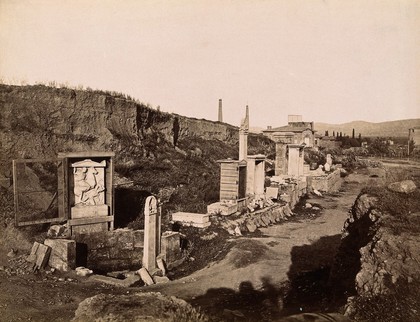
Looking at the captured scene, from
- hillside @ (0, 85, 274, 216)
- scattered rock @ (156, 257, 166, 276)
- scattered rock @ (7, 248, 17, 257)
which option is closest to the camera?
scattered rock @ (7, 248, 17, 257)

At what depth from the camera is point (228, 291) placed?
27.2ft

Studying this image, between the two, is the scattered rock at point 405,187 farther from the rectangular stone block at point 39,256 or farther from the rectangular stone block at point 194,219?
the rectangular stone block at point 39,256

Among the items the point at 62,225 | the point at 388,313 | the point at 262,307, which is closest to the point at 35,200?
the point at 62,225

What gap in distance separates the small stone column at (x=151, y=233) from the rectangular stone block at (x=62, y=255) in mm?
1874

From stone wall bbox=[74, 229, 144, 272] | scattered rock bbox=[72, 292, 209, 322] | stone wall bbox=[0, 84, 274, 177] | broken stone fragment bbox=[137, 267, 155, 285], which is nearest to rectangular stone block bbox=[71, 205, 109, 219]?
stone wall bbox=[74, 229, 144, 272]

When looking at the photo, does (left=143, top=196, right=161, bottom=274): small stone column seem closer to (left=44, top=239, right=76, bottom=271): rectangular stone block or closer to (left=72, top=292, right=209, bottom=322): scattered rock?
(left=44, top=239, right=76, bottom=271): rectangular stone block

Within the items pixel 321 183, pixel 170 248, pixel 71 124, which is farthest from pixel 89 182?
pixel 321 183

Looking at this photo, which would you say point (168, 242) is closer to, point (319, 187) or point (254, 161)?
point (254, 161)

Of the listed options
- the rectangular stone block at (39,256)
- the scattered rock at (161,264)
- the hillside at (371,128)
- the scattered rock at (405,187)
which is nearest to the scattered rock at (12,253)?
the rectangular stone block at (39,256)

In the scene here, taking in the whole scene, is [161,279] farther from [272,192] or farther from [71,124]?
[71,124]

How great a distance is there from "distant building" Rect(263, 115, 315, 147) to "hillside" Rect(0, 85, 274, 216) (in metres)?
17.9

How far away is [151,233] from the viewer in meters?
9.98

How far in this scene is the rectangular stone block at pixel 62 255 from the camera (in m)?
9.43

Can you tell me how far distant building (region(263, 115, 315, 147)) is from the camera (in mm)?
45281
